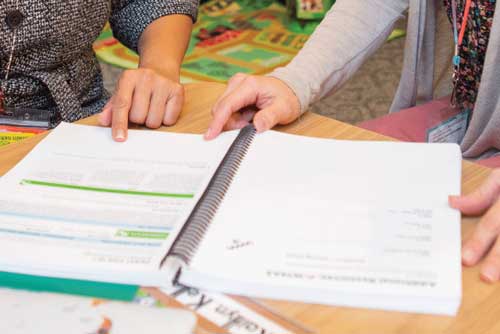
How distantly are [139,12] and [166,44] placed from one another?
115mm

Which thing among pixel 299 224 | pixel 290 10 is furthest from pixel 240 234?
pixel 290 10

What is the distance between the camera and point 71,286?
21.0 inches

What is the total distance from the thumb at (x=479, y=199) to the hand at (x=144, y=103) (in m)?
0.36

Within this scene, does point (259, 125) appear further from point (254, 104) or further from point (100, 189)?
point (100, 189)

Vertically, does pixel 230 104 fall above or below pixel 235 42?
above

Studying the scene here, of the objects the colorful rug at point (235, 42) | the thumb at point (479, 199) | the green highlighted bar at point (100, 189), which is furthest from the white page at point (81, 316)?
the colorful rug at point (235, 42)

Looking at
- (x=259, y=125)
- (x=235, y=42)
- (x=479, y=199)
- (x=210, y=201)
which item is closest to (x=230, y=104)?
(x=259, y=125)

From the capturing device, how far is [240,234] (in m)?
0.57

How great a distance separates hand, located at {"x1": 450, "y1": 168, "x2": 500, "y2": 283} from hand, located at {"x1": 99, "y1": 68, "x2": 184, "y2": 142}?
1.19 feet

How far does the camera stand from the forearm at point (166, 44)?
3.28 feet

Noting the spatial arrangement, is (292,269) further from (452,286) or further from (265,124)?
(265,124)

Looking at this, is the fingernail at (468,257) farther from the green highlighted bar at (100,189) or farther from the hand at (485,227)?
the green highlighted bar at (100,189)

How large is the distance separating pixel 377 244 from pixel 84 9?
630 millimetres

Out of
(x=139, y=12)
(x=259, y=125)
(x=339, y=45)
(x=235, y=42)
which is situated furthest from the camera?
(x=235, y=42)
